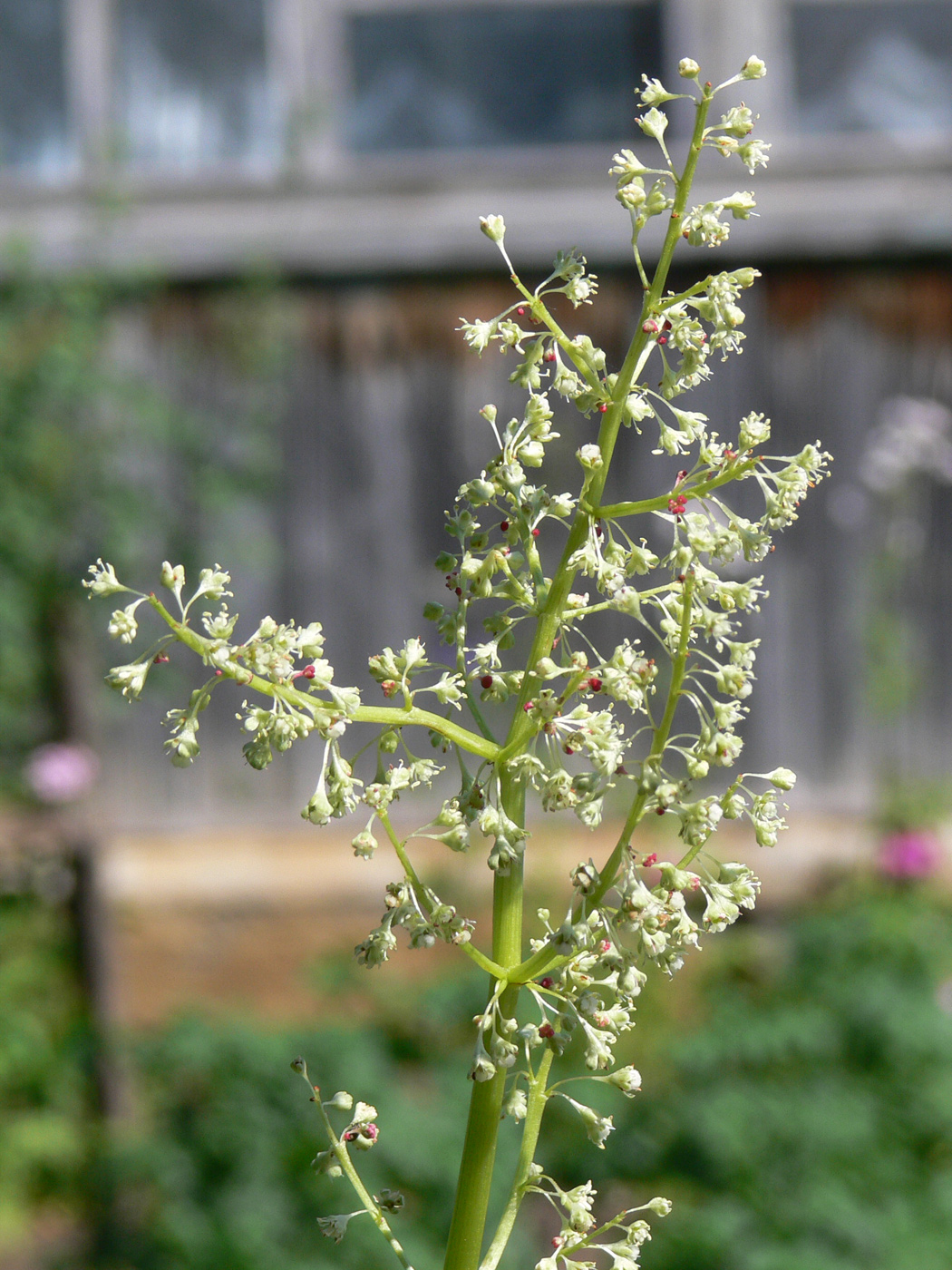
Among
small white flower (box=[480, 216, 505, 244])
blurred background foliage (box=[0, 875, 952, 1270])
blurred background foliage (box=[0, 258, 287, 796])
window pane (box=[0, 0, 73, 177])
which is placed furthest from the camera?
window pane (box=[0, 0, 73, 177])

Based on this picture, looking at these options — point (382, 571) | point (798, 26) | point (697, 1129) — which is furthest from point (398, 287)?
point (697, 1129)

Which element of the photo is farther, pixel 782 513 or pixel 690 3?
pixel 690 3

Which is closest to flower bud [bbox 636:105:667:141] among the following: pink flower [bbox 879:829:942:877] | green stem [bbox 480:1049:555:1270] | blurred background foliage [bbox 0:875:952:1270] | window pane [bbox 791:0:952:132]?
green stem [bbox 480:1049:555:1270]

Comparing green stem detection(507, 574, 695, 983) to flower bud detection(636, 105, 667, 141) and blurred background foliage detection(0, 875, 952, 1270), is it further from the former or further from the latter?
blurred background foliage detection(0, 875, 952, 1270)

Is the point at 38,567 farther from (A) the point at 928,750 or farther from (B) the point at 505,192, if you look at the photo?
(A) the point at 928,750

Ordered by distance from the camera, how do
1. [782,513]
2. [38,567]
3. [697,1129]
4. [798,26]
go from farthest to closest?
[798,26]
[38,567]
[697,1129]
[782,513]

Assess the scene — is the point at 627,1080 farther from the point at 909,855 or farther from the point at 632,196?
the point at 909,855

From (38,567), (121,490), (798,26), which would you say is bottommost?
(38,567)
